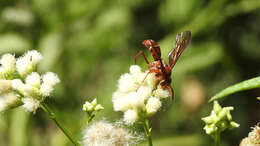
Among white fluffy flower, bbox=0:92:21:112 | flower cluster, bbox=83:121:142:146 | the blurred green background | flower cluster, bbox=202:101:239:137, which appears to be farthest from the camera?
the blurred green background

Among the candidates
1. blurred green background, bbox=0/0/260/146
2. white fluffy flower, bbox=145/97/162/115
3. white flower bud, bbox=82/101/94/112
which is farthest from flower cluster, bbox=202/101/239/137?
blurred green background, bbox=0/0/260/146

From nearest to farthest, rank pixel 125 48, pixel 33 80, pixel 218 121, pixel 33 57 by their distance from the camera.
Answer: pixel 218 121 < pixel 33 80 < pixel 33 57 < pixel 125 48

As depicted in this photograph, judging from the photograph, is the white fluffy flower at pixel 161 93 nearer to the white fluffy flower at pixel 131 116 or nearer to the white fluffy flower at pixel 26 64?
the white fluffy flower at pixel 131 116

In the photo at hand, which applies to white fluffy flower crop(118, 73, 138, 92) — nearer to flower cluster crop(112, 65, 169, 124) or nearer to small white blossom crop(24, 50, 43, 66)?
flower cluster crop(112, 65, 169, 124)

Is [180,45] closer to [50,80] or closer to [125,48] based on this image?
[50,80]

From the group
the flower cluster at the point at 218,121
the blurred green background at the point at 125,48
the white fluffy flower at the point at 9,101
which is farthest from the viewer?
the blurred green background at the point at 125,48

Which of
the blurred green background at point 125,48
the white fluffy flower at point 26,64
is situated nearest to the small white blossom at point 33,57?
the white fluffy flower at point 26,64

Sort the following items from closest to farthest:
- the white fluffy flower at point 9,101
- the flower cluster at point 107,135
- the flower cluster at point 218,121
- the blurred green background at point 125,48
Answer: the flower cluster at point 218,121 < the white fluffy flower at point 9,101 < the flower cluster at point 107,135 < the blurred green background at point 125,48

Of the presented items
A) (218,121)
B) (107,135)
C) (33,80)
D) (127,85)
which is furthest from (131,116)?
(33,80)
